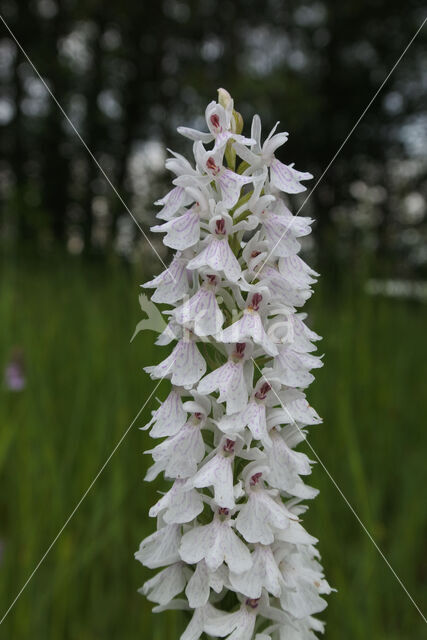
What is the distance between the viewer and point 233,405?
828 millimetres

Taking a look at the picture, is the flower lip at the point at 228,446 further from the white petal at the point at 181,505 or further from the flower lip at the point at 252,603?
the flower lip at the point at 252,603

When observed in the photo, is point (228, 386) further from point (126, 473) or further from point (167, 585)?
point (126, 473)

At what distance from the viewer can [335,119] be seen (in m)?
16.4

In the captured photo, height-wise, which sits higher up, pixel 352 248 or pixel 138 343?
pixel 352 248

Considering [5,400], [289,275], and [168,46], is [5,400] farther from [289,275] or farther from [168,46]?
[168,46]

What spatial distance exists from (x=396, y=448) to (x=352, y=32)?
1584 cm

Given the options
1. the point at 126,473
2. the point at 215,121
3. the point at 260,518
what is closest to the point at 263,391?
the point at 260,518

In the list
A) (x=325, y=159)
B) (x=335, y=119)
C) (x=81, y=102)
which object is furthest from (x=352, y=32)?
(x=81, y=102)

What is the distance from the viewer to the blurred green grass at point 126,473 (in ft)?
6.53

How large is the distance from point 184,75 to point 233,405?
553 inches

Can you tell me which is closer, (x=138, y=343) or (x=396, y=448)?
(x=138, y=343)

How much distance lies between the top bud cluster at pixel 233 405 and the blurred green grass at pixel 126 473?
2.82ft

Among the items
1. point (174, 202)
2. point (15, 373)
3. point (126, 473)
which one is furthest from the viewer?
point (126, 473)

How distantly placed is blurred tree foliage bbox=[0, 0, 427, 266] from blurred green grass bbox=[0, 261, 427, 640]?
35.5 feet
